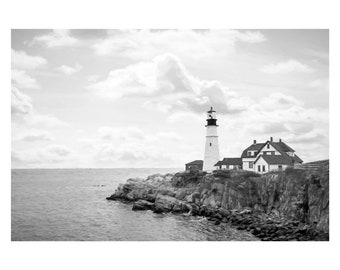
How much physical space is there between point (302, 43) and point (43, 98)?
13.3m

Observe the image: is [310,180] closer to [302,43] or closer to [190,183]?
[302,43]

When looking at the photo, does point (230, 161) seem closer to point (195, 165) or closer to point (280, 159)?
point (195, 165)

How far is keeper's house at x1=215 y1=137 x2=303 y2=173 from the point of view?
76.5 ft

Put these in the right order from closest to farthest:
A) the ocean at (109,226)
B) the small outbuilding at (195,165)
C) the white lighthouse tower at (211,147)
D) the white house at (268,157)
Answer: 1. the ocean at (109,226)
2. the white house at (268,157)
3. the white lighthouse tower at (211,147)
4. the small outbuilding at (195,165)

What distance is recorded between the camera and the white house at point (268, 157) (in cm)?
2331

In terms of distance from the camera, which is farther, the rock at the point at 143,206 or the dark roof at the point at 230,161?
the dark roof at the point at 230,161

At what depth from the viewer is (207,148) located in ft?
82.2

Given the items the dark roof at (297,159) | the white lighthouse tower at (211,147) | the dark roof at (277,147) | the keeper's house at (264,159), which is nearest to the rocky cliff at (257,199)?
the white lighthouse tower at (211,147)

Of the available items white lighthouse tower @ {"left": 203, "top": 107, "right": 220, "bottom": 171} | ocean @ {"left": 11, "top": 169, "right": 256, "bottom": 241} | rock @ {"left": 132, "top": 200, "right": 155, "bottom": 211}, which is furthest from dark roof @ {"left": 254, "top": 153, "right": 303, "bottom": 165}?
rock @ {"left": 132, "top": 200, "right": 155, "bottom": 211}

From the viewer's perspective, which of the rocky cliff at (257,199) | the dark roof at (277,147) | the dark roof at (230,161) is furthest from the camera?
the dark roof at (230,161)

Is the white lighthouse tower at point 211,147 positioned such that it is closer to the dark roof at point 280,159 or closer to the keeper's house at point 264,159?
the keeper's house at point 264,159

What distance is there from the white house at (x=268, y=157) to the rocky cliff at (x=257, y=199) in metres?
1.93

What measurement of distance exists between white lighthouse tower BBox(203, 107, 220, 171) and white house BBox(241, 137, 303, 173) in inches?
79.8

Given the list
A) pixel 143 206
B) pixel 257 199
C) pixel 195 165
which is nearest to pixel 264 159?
pixel 257 199
